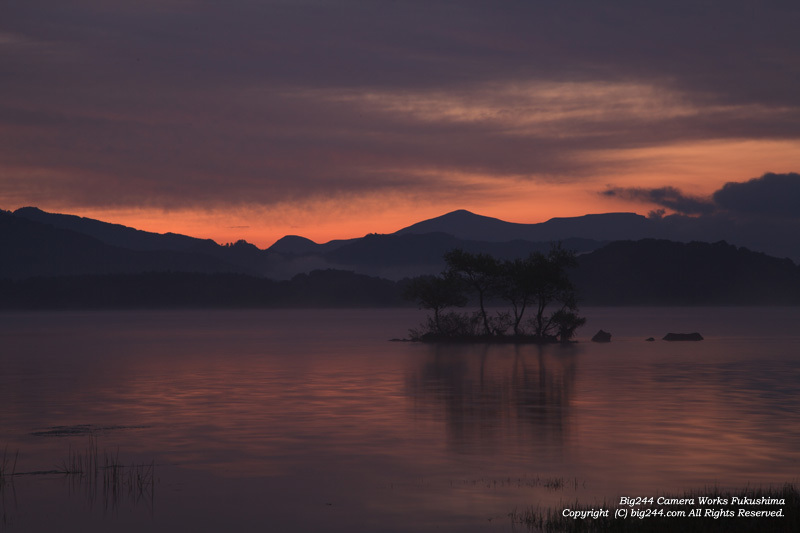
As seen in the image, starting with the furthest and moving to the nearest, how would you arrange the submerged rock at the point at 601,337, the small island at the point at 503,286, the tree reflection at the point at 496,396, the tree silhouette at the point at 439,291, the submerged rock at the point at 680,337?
the submerged rock at the point at 680,337, the submerged rock at the point at 601,337, the tree silhouette at the point at 439,291, the small island at the point at 503,286, the tree reflection at the point at 496,396

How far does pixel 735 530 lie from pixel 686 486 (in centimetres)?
535

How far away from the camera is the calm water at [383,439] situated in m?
21.0

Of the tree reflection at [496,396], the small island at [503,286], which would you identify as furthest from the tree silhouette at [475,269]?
the tree reflection at [496,396]

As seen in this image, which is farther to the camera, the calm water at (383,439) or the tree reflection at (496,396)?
the tree reflection at (496,396)

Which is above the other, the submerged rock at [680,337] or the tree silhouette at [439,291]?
the tree silhouette at [439,291]

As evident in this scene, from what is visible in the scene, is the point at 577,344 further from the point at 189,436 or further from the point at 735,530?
the point at 735,530

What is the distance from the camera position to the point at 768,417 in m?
35.9

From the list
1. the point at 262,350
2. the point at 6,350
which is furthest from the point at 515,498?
the point at 6,350

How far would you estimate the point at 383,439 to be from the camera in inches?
1212

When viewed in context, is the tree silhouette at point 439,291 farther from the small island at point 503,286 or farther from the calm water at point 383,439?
the calm water at point 383,439

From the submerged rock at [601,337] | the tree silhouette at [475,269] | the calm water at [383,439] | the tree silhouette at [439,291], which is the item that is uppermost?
the tree silhouette at [475,269]

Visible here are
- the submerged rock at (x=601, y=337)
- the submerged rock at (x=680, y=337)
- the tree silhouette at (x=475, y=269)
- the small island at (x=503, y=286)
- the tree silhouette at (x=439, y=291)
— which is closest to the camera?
the small island at (x=503, y=286)

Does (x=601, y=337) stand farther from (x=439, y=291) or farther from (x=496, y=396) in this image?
(x=496, y=396)

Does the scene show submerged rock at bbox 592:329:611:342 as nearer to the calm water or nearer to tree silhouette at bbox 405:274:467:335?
tree silhouette at bbox 405:274:467:335
